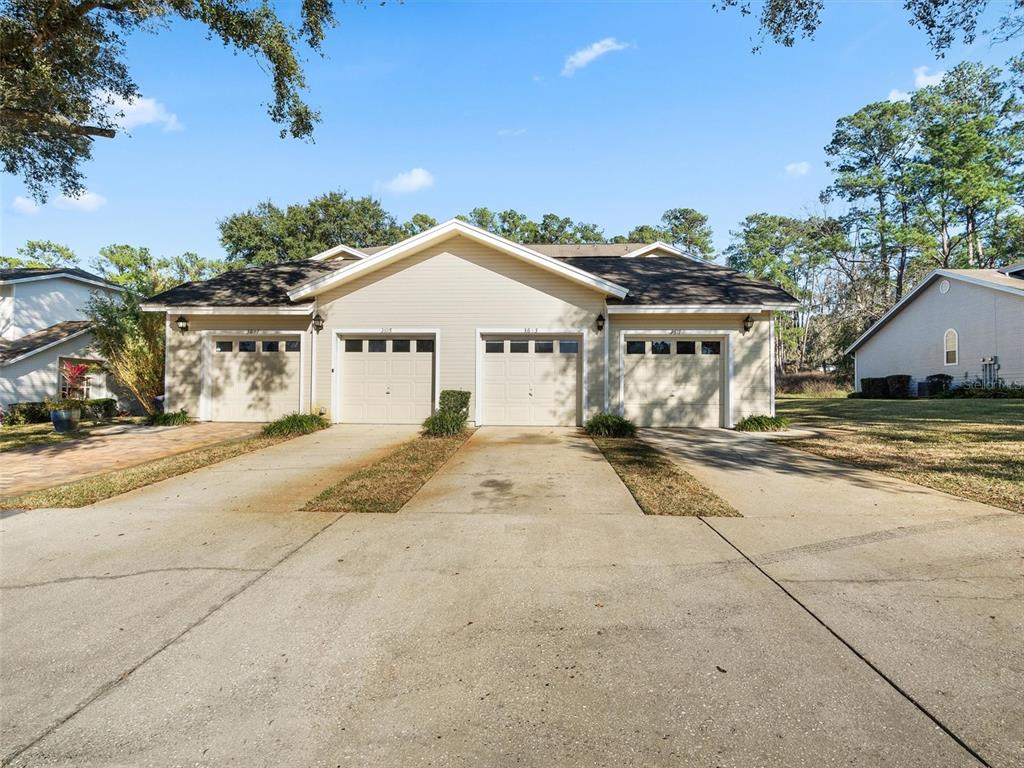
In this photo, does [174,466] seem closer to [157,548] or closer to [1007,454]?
[157,548]

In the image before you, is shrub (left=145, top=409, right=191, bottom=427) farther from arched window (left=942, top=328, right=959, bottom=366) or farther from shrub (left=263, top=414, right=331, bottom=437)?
arched window (left=942, top=328, right=959, bottom=366)

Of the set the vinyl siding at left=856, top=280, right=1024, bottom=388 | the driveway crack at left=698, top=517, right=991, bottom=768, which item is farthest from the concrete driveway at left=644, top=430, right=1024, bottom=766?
the vinyl siding at left=856, top=280, right=1024, bottom=388

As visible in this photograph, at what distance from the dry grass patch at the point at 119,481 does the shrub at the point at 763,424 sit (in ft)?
35.4

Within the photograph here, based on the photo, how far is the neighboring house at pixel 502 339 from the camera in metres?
12.1

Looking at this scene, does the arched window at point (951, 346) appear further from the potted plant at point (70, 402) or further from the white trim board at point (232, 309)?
the potted plant at point (70, 402)

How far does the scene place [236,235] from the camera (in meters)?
36.5

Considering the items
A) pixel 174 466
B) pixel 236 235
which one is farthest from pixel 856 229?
pixel 236 235

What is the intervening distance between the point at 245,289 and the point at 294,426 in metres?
5.75

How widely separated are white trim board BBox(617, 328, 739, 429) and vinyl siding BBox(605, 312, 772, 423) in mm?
36

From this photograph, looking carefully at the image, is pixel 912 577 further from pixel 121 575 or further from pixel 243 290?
pixel 243 290

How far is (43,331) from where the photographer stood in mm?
18438

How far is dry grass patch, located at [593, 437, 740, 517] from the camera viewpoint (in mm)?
4953

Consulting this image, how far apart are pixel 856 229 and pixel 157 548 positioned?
44.3 m

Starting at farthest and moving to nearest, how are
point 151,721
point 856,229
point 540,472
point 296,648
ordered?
point 856,229 → point 540,472 → point 296,648 → point 151,721
